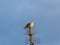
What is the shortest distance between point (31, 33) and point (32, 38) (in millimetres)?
1004

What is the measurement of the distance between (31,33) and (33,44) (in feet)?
7.33

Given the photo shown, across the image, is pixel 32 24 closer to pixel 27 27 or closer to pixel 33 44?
pixel 27 27

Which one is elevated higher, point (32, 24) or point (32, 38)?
point (32, 24)

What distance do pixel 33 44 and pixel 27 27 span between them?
3524mm

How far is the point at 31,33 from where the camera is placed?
44.7 metres

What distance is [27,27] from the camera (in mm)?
45281

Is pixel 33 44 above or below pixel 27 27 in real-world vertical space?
below

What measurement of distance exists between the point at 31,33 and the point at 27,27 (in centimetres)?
150

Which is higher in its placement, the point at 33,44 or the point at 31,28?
the point at 31,28

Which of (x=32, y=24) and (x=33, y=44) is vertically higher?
(x=32, y=24)

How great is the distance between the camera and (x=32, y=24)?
4562 cm

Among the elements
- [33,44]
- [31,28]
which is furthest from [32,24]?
[33,44]

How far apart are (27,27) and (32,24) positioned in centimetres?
120

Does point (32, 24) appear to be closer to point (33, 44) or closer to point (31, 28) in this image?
point (31, 28)
